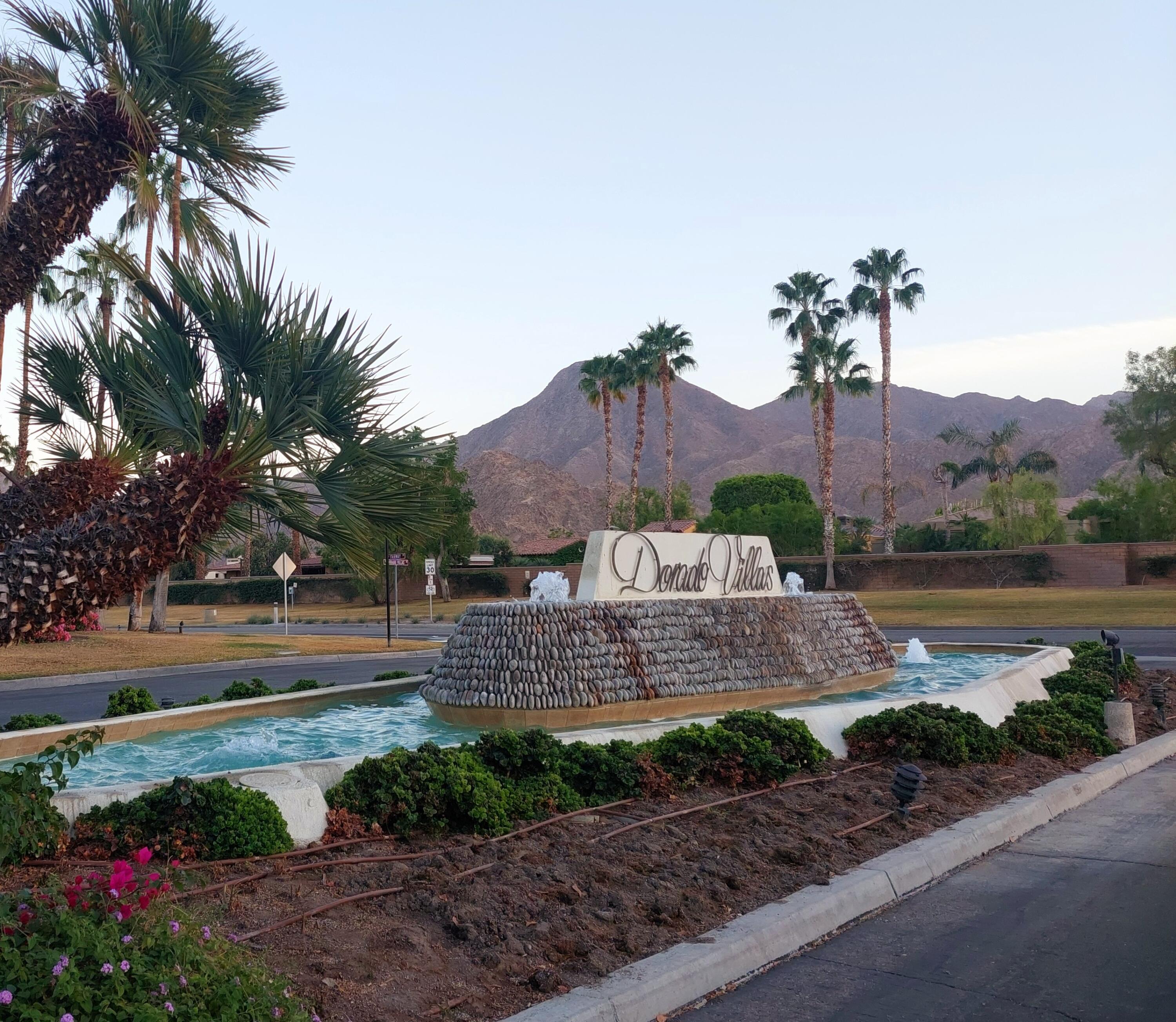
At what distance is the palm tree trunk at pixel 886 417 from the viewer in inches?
2210

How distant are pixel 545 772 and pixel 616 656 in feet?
14.0

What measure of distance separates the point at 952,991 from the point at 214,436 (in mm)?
5585

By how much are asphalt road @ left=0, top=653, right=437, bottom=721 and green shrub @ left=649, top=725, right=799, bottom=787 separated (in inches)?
360

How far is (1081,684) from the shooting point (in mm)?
14383

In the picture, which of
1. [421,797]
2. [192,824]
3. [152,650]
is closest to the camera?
[192,824]

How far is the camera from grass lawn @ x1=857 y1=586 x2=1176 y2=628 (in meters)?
36.9

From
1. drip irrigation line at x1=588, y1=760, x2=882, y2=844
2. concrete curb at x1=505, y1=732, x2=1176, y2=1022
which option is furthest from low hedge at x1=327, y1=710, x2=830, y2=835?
concrete curb at x1=505, y1=732, x2=1176, y2=1022

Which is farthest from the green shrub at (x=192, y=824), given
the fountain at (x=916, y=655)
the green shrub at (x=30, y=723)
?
the fountain at (x=916, y=655)

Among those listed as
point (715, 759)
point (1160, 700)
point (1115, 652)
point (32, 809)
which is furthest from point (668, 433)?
→ point (32, 809)

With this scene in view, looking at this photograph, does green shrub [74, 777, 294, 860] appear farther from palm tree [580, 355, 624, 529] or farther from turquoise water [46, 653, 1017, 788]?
palm tree [580, 355, 624, 529]

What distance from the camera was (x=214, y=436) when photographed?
7.19 m

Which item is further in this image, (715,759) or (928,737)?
(928,737)

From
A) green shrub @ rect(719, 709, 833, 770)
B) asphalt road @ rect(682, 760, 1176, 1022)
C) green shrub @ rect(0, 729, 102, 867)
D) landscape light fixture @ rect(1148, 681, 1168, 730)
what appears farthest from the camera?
landscape light fixture @ rect(1148, 681, 1168, 730)

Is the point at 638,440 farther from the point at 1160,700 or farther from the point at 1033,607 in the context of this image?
the point at 1160,700
